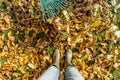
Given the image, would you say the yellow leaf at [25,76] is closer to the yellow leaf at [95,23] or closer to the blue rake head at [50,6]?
the blue rake head at [50,6]

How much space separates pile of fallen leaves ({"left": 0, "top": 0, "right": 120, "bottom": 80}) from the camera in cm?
412

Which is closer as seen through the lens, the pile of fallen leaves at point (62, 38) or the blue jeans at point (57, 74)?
the blue jeans at point (57, 74)

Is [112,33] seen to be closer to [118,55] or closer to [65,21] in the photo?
[118,55]

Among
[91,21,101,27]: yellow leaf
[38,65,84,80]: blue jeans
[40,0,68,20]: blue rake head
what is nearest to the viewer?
[38,65,84,80]: blue jeans

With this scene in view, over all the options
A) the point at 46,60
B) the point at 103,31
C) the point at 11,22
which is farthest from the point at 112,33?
the point at 11,22

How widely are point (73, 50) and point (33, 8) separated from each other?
0.80 metres

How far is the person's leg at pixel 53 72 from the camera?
3547 millimetres

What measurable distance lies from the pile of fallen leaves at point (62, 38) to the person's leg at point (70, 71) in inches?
4.7

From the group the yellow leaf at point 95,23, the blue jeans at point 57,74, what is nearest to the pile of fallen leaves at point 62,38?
the yellow leaf at point 95,23

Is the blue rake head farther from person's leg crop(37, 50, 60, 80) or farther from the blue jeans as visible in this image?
the blue jeans

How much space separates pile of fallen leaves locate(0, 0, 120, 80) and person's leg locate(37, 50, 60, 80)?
13 centimetres

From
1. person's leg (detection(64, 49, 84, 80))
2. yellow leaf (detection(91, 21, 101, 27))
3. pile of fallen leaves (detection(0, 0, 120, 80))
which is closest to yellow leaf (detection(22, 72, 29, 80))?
pile of fallen leaves (detection(0, 0, 120, 80))

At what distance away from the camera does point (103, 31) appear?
4203mm

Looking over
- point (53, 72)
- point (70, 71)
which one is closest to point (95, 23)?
point (70, 71)
